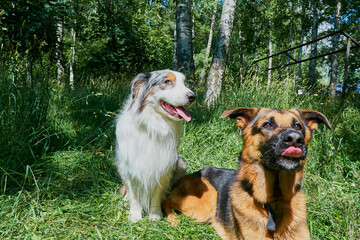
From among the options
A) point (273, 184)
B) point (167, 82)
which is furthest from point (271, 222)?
point (167, 82)

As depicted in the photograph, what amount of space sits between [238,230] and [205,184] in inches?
31.9

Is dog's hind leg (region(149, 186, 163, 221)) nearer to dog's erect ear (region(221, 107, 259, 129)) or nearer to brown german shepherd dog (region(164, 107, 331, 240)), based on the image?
brown german shepherd dog (region(164, 107, 331, 240))

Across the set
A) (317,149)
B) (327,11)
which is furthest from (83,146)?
(327,11)

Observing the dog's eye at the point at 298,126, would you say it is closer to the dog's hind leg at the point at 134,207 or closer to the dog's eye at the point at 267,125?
the dog's eye at the point at 267,125

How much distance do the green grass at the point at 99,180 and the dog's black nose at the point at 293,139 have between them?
3.47ft

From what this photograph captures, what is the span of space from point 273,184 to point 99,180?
6.78 feet

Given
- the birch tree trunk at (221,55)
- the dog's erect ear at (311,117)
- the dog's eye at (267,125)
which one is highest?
the birch tree trunk at (221,55)

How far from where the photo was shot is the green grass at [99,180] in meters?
2.16

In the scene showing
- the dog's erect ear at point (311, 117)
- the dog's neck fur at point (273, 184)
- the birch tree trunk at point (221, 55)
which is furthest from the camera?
the birch tree trunk at point (221, 55)

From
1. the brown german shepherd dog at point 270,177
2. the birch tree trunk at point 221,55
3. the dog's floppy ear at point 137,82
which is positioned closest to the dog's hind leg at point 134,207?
the brown german shepherd dog at point 270,177

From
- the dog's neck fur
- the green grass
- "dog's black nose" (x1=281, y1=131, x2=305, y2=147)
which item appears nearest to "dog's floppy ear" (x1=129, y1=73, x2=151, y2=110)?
the green grass

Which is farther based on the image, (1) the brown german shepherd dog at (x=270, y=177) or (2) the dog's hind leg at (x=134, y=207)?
(2) the dog's hind leg at (x=134, y=207)

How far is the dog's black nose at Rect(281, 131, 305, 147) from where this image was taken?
165cm

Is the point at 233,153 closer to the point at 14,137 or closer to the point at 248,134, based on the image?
the point at 248,134
